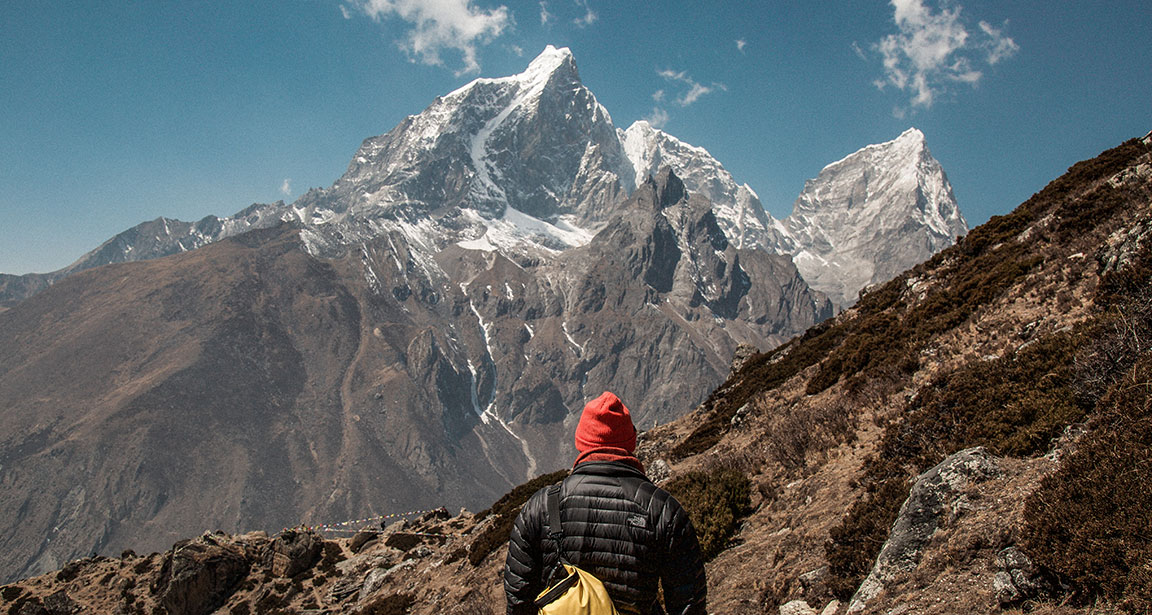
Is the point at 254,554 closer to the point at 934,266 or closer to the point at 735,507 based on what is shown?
the point at 735,507

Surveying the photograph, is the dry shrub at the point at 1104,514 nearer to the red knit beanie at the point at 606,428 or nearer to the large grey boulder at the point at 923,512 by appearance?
the large grey boulder at the point at 923,512

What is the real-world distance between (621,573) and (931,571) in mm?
4514

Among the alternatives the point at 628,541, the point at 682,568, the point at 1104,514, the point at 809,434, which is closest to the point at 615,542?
the point at 628,541

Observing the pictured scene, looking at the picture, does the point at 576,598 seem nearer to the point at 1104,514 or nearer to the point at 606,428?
the point at 606,428

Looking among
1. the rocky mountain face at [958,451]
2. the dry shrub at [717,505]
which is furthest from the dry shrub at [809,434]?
the dry shrub at [717,505]

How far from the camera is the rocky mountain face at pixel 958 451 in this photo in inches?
253

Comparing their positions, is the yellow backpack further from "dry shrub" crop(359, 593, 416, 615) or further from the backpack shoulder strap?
"dry shrub" crop(359, 593, 416, 615)

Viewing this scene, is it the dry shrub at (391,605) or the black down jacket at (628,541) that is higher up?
the black down jacket at (628,541)

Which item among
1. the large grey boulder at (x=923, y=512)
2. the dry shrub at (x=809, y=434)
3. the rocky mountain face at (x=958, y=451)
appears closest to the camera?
the rocky mountain face at (x=958, y=451)

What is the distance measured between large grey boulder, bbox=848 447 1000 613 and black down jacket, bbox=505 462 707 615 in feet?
12.1

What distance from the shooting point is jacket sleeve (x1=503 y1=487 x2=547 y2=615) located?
18.8ft

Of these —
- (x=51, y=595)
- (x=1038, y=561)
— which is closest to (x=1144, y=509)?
(x=1038, y=561)

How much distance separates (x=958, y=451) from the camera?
9414mm

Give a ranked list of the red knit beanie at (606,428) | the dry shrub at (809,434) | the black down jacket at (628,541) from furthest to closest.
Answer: the dry shrub at (809,434), the red knit beanie at (606,428), the black down jacket at (628,541)
